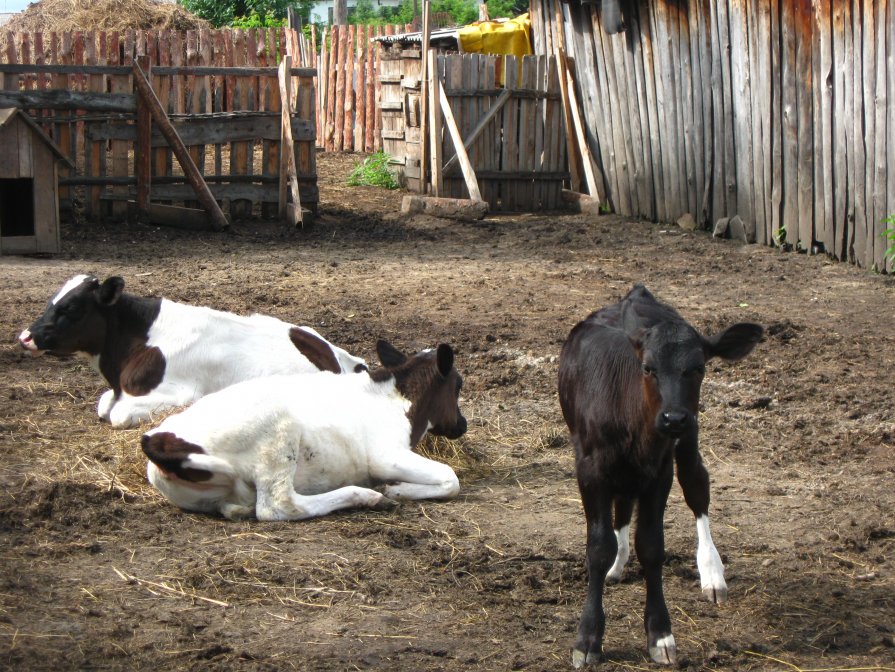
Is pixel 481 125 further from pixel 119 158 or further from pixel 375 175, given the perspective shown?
pixel 119 158

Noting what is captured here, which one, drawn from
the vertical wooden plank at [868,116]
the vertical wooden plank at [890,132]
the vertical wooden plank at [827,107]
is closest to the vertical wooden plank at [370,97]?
the vertical wooden plank at [827,107]

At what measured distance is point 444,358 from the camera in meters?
6.71

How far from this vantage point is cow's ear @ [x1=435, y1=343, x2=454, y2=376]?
6.69 m

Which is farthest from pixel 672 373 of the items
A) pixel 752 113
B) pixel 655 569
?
pixel 752 113

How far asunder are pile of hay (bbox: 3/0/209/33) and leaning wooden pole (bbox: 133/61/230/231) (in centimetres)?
991

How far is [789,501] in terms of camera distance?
6.23 m

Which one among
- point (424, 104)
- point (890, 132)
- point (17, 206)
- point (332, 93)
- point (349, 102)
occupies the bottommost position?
point (17, 206)

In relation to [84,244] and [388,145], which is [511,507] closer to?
[84,244]

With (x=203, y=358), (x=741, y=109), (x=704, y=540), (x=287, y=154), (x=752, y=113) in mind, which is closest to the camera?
(x=704, y=540)

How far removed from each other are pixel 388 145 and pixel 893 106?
10.7 m

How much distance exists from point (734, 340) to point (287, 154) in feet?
40.4

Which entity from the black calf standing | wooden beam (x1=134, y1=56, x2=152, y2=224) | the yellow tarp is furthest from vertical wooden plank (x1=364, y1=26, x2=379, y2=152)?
the black calf standing

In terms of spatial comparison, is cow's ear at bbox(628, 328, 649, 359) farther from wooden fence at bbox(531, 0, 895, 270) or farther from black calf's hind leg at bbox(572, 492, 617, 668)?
wooden fence at bbox(531, 0, 895, 270)

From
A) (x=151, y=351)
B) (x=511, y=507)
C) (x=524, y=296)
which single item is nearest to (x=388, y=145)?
(x=524, y=296)
